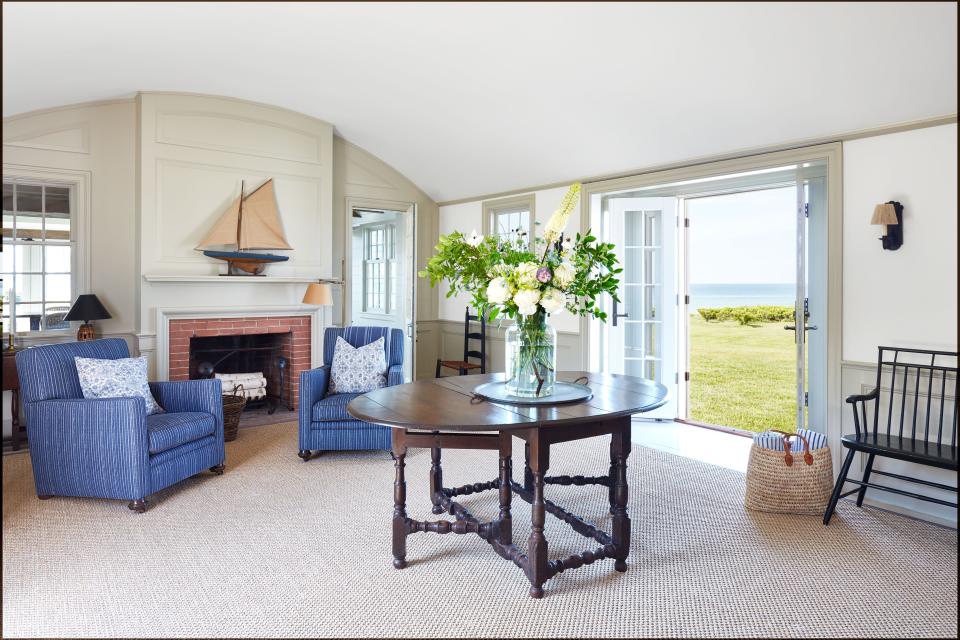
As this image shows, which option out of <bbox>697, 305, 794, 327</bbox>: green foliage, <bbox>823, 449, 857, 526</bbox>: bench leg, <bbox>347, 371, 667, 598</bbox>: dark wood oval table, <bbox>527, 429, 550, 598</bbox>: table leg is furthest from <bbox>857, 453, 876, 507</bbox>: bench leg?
<bbox>697, 305, 794, 327</bbox>: green foliage

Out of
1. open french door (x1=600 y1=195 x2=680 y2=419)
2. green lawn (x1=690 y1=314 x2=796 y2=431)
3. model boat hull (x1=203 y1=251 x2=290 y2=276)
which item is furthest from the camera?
green lawn (x1=690 y1=314 x2=796 y2=431)

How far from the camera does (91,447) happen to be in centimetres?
355

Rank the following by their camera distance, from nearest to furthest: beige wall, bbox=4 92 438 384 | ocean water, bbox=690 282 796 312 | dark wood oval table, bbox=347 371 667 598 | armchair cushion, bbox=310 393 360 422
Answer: dark wood oval table, bbox=347 371 667 598
armchair cushion, bbox=310 393 360 422
beige wall, bbox=4 92 438 384
ocean water, bbox=690 282 796 312

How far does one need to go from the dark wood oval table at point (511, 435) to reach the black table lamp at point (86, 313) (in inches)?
122

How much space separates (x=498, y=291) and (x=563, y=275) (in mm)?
298

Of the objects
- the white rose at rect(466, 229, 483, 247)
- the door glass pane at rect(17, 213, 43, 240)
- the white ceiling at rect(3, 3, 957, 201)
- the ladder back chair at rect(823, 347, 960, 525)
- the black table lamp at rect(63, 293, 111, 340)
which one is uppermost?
the white ceiling at rect(3, 3, 957, 201)

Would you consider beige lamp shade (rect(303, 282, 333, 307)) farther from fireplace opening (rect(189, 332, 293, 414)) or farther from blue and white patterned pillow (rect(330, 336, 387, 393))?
blue and white patterned pillow (rect(330, 336, 387, 393))

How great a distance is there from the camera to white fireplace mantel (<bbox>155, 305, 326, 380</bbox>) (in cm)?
526

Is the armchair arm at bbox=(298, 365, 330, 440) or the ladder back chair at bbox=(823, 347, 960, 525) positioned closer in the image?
the ladder back chair at bbox=(823, 347, 960, 525)

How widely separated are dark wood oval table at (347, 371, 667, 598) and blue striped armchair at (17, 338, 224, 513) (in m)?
1.50

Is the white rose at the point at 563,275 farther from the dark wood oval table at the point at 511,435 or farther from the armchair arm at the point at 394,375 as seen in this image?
the armchair arm at the point at 394,375

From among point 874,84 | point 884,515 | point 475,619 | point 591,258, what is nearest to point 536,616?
point 475,619

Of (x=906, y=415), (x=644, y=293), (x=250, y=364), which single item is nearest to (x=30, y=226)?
(x=250, y=364)

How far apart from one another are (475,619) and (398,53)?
3.59m
